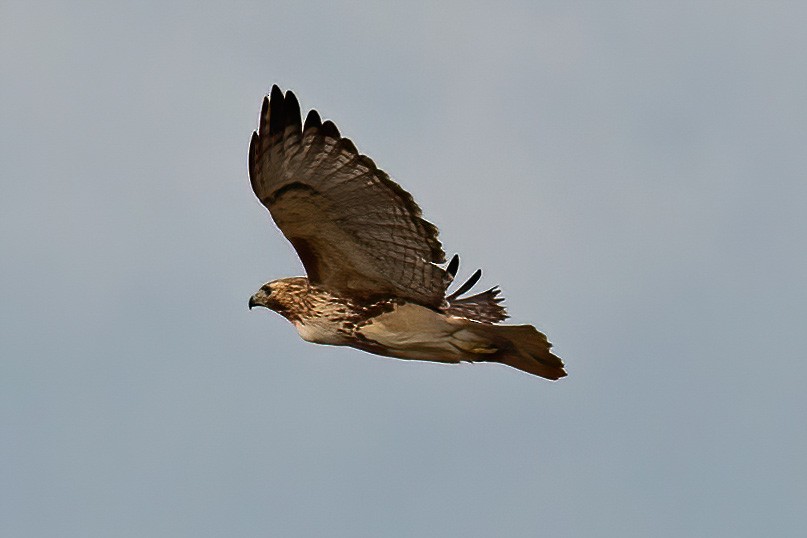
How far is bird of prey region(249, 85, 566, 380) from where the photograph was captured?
40.7 feet

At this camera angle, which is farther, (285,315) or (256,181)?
(285,315)

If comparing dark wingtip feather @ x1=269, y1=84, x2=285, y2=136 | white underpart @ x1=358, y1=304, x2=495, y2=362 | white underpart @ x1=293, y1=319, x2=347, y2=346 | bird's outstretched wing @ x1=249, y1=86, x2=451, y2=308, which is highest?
dark wingtip feather @ x1=269, y1=84, x2=285, y2=136

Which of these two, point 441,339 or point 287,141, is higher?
point 287,141

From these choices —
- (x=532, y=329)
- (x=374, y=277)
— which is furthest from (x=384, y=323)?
(x=532, y=329)

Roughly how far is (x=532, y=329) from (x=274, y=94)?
8.59 ft

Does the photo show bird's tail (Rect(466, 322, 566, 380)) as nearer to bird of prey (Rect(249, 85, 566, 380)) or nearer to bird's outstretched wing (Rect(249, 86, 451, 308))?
bird of prey (Rect(249, 85, 566, 380))

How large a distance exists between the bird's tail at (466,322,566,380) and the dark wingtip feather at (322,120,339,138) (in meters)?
1.84

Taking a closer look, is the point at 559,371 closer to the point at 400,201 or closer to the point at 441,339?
the point at 441,339

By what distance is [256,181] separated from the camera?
1257 cm

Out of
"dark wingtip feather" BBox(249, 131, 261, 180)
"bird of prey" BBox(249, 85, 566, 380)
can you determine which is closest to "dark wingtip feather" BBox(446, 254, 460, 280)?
"bird of prey" BBox(249, 85, 566, 380)

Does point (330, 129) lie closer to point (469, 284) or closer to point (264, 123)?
point (264, 123)

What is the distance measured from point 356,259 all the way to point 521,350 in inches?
57.2

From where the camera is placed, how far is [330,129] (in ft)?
40.6

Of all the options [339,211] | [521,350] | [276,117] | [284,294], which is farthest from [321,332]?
[276,117]
